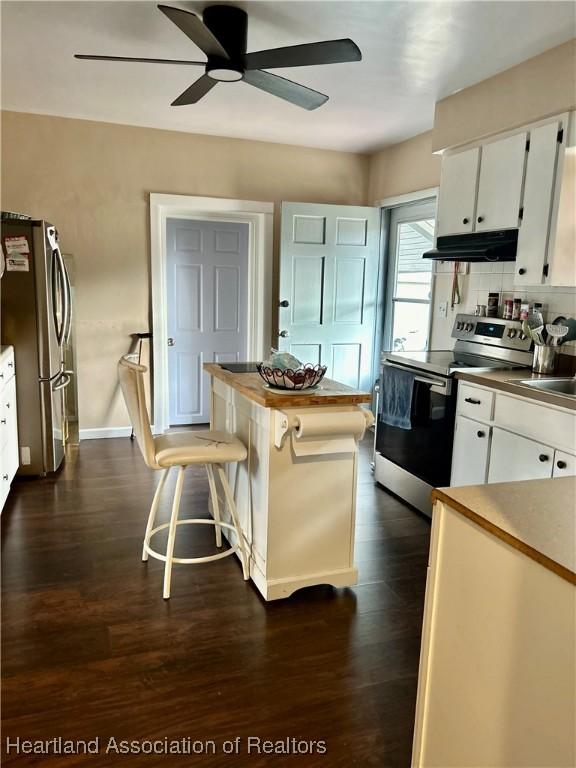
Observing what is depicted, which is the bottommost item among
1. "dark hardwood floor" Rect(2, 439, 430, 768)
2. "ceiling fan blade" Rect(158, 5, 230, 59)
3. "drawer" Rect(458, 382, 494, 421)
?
"dark hardwood floor" Rect(2, 439, 430, 768)

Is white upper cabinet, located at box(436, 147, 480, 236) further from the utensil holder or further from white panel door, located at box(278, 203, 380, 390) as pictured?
white panel door, located at box(278, 203, 380, 390)

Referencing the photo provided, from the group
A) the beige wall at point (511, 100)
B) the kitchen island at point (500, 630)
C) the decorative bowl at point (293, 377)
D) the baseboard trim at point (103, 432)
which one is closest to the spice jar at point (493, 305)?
the beige wall at point (511, 100)

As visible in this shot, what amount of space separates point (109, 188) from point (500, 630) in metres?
4.43

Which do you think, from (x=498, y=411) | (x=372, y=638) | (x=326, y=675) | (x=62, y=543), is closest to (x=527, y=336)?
(x=498, y=411)

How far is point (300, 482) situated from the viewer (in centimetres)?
240

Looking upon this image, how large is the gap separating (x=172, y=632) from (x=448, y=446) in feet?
5.77

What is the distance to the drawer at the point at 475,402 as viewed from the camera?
288 cm

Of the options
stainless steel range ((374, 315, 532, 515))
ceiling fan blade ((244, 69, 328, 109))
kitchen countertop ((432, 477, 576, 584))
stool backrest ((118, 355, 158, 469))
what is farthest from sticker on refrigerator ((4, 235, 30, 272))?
kitchen countertop ((432, 477, 576, 584))

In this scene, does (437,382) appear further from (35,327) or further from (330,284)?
(35,327)

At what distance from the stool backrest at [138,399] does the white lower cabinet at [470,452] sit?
1.63 meters

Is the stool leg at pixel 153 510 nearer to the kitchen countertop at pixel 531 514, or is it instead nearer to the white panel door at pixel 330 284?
the kitchen countertop at pixel 531 514

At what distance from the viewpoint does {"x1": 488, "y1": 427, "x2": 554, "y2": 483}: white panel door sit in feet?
8.35

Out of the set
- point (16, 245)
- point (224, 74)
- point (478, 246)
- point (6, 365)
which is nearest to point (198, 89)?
point (224, 74)

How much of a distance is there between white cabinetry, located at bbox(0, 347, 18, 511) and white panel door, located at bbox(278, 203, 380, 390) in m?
2.17
